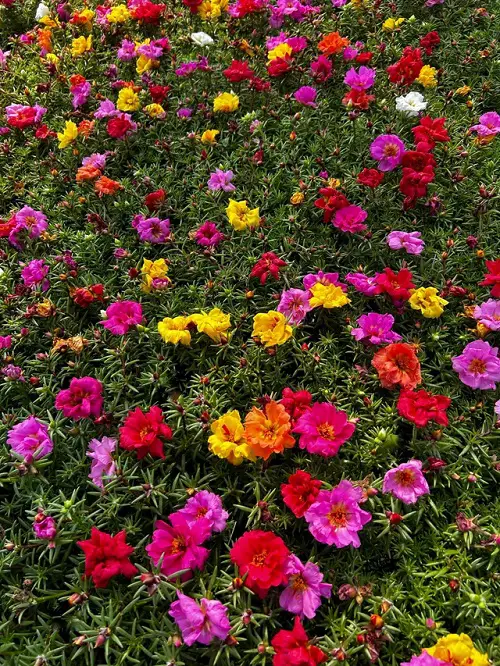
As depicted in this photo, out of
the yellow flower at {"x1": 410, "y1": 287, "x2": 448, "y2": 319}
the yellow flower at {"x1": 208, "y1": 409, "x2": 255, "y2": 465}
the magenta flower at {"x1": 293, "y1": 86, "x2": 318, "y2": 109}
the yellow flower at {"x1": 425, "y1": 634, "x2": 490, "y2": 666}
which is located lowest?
the yellow flower at {"x1": 425, "y1": 634, "x2": 490, "y2": 666}

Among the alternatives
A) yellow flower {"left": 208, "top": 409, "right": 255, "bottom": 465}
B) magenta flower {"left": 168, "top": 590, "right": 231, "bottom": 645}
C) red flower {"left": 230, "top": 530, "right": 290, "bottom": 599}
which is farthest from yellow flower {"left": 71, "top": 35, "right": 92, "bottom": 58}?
magenta flower {"left": 168, "top": 590, "right": 231, "bottom": 645}

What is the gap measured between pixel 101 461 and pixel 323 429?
1.00 metres

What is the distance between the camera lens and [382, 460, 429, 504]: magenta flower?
228cm

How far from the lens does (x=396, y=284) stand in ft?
9.52

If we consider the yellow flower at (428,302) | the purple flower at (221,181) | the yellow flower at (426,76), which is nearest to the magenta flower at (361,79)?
the yellow flower at (426,76)

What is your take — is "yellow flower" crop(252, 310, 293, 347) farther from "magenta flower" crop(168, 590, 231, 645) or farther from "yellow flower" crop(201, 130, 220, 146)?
"yellow flower" crop(201, 130, 220, 146)

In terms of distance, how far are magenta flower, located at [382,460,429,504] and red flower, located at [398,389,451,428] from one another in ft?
0.63

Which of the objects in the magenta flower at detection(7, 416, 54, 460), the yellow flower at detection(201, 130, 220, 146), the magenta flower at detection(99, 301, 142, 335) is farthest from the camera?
the yellow flower at detection(201, 130, 220, 146)

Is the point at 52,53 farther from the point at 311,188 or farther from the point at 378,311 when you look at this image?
the point at 378,311

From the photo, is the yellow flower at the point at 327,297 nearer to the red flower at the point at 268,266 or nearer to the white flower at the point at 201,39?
the red flower at the point at 268,266

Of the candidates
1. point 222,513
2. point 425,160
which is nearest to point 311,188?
point 425,160

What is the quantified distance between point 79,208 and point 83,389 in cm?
157

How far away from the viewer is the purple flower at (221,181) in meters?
3.53

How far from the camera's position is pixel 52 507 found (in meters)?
2.37
